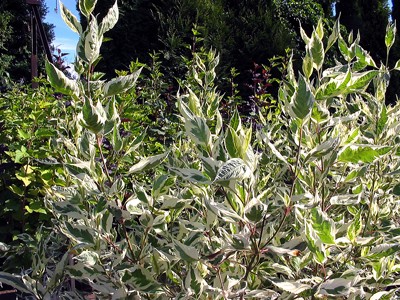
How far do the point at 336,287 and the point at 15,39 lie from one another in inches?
731

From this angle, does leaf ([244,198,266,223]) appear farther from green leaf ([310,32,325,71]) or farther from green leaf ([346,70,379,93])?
green leaf ([310,32,325,71])

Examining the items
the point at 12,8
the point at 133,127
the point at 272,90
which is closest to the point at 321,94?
the point at 133,127

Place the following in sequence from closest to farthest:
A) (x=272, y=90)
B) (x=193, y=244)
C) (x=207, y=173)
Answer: (x=207, y=173) → (x=193, y=244) → (x=272, y=90)

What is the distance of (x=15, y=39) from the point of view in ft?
58.1

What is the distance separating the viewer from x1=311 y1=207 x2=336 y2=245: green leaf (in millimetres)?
927

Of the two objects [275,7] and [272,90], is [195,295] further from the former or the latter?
[275,7]

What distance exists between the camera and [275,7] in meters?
8.24

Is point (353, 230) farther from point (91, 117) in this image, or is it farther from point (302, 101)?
point (91, 117)

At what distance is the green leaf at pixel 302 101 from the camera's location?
0.92 meters

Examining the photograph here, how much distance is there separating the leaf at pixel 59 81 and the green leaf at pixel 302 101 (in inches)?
18.7

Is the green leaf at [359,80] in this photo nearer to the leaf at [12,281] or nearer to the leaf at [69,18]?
the leaf at [69,18]

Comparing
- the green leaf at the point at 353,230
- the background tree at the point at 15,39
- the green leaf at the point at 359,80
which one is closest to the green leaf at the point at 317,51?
the green leaf at the point at 359,80

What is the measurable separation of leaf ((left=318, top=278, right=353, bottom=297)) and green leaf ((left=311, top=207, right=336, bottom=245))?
10 cm

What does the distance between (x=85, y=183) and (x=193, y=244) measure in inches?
11.0
